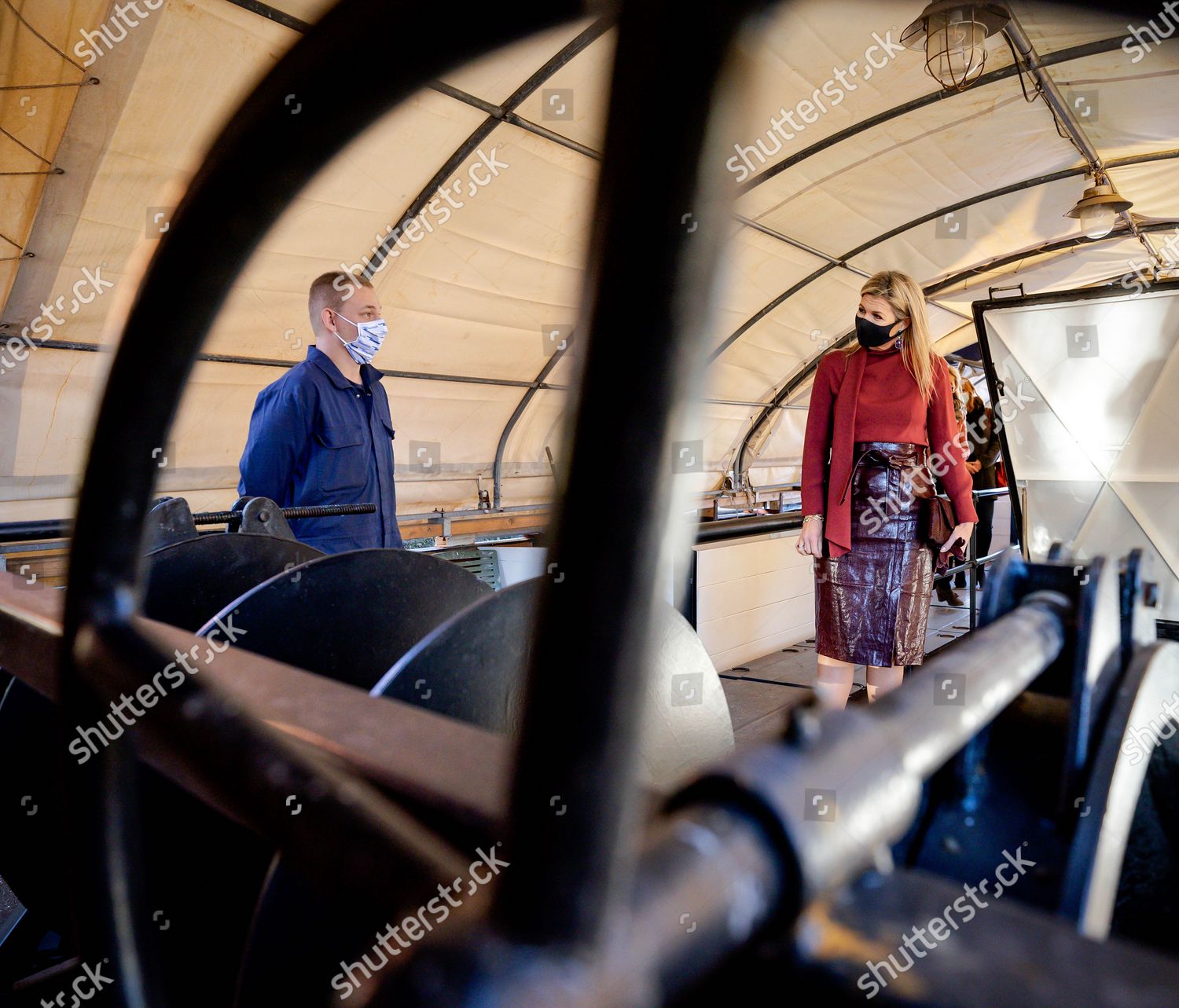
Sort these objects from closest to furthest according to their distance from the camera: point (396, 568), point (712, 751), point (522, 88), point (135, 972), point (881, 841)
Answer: point (881, 841) → point (135, 972) → point (712, 751) → point (396, 568) → point (522, 88)

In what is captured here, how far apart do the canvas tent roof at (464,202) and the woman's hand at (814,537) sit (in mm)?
1466

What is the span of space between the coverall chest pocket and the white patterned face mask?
13.5 inches

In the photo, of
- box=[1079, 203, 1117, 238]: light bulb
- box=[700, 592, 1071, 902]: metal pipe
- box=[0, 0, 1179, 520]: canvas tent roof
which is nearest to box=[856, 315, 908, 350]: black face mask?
box=[0, 0, 1179, 520]: canvas tent roof

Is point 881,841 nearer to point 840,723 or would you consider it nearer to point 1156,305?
point 840,723

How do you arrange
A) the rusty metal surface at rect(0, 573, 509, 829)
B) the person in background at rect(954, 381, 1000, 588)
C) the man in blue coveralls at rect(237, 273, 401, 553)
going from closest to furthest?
the rusty metal surface at rect(0, 573, 509, 829) < the man in blue coveralls at rect(237, 273, 401, 553) < the person in background at rect(954, 381, 1000, 588)

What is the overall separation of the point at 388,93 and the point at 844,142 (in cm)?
715

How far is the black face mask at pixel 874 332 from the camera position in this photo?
2744 millimetres

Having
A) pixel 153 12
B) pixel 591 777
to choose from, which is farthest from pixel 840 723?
pixel 153 12

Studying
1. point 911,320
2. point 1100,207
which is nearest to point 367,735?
point 911,320

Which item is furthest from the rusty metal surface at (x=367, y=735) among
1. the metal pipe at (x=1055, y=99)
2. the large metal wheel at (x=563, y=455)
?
the metal pipe at (x=1055, y=99)

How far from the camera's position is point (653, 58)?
148 mm

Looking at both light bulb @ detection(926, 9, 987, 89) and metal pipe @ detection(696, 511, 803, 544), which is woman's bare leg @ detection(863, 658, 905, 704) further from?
light bulb @ detection(926, 9, 987, 89)

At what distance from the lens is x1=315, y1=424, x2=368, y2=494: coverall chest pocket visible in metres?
2.61

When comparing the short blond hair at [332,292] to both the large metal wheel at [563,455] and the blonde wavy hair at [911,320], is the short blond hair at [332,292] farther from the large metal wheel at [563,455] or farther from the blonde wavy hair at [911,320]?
the large metal wheel at [563,455]
